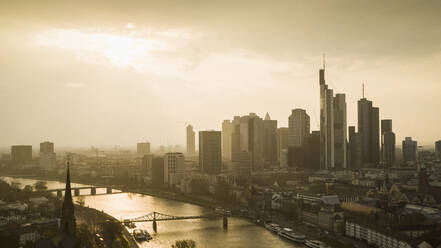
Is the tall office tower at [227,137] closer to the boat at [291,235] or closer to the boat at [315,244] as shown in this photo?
the boat at [291,235]

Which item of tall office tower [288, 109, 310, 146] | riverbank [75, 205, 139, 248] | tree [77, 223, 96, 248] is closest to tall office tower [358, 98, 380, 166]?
tall office tower [288, 109, 310, 146]

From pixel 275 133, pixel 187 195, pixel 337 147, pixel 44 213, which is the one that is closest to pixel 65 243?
pixel 44 213

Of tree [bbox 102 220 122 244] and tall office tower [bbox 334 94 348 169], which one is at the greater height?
tall office tower [bbox 334 94 348 169]

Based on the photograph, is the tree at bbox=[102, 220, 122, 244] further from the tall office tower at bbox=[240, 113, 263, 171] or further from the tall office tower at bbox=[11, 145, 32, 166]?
the tall office tower at bbox=[11, 145, 32, 166]

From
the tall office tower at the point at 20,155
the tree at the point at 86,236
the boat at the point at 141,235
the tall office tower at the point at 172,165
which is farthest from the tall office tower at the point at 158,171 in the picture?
the tall office tower at the point at 20,155

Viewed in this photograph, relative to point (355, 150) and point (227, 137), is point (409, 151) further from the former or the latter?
point (227, 137)

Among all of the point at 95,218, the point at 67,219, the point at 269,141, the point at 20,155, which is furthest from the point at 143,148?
the point at 67,219
